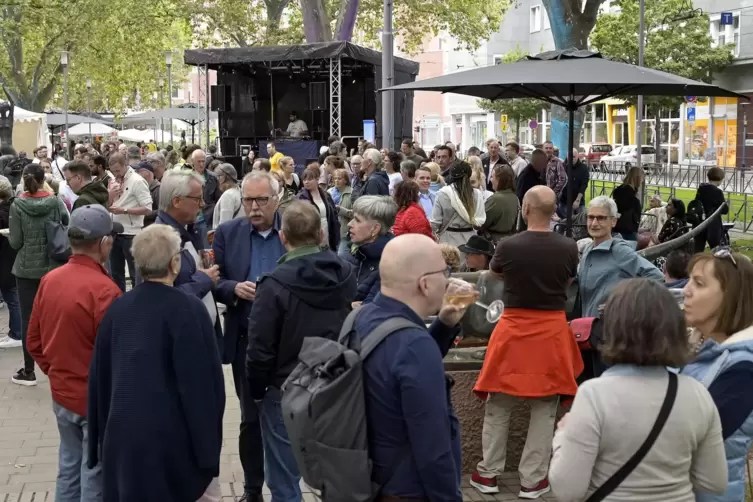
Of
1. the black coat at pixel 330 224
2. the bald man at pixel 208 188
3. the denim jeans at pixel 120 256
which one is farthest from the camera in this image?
the bald man at pixel 208 188

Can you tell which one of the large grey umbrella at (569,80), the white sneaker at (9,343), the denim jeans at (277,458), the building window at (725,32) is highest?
the building window at (725,32)

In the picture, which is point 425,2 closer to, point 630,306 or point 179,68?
point 179,68

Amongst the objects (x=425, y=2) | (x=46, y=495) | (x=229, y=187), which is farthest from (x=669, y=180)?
(x=46, y=495)

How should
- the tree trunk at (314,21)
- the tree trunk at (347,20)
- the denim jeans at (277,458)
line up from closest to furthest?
the denim jeans at (277,458), the tree trunk at (347,20), the tree trunk at (314,21)

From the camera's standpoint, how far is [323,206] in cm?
937

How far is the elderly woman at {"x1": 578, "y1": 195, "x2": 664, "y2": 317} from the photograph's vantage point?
583 centimetres

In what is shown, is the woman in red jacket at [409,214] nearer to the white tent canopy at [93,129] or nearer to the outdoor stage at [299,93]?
the outdoor stage at [299,93]

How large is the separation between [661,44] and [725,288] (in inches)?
1736

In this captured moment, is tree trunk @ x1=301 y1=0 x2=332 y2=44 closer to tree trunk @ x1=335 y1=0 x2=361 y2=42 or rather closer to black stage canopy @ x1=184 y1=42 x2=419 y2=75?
tree trunk @ x1=335 y1=0 x2=361 y2=42

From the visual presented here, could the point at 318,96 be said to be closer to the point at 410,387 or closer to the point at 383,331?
the point at 383,331

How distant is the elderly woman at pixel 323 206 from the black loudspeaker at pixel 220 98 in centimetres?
1803

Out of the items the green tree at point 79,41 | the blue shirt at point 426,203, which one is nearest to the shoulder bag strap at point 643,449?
the blue shirt at point 426,203

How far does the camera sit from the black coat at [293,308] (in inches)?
180

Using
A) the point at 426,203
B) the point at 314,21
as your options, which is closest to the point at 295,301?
the point at 426,203
